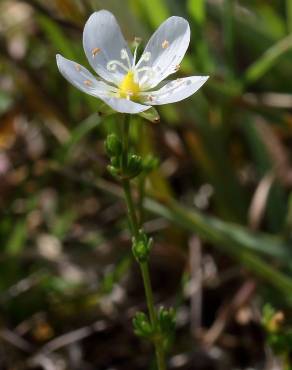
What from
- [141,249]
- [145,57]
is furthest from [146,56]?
[141,249]

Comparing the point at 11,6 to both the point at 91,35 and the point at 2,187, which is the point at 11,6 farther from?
the point at 91,35

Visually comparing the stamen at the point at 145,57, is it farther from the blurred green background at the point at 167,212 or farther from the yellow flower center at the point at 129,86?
the blurred green background at the point at 167,212

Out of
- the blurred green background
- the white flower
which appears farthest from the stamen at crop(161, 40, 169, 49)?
the blurred green background

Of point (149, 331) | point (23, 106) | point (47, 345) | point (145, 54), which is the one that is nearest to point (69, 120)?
point (23, 106)

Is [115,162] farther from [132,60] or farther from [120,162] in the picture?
[132,60]

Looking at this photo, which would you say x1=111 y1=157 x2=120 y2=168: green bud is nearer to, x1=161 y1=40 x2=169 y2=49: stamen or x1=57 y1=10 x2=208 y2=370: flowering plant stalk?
x1=57 y1=10 x2=208 y2=370: flowering plant stalk
